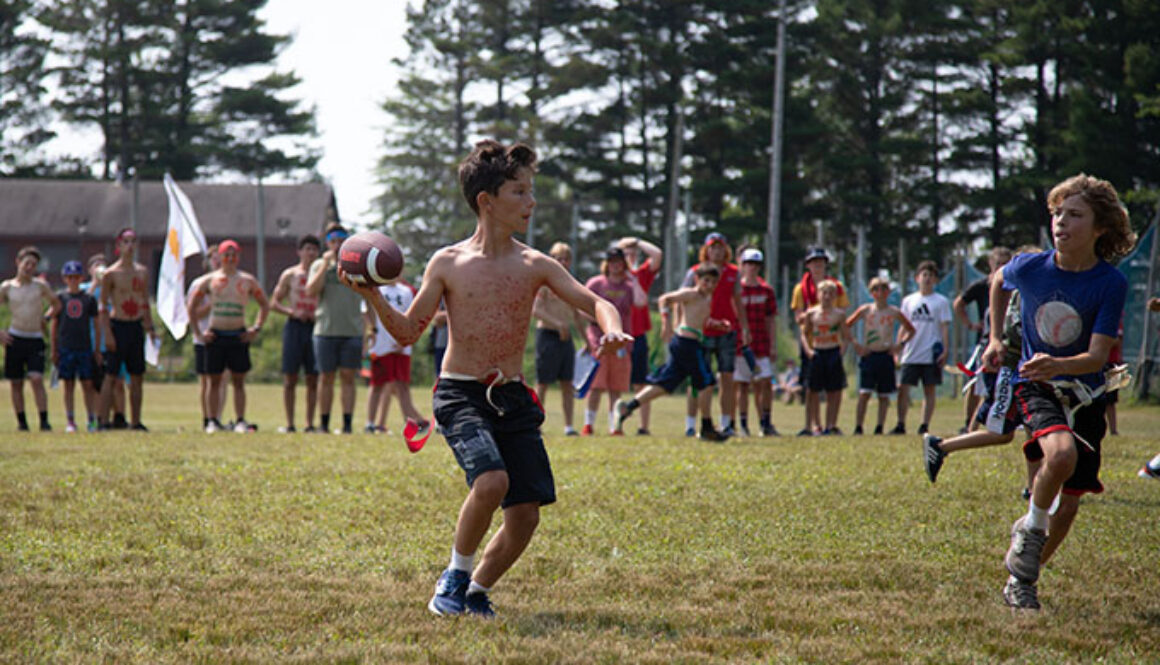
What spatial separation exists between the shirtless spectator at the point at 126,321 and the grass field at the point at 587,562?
381cm

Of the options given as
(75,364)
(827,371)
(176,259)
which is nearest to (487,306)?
(827,371)

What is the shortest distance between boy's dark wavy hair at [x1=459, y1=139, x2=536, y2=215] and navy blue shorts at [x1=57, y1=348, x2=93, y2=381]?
11.0 metres

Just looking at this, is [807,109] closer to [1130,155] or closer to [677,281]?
[1130,155]

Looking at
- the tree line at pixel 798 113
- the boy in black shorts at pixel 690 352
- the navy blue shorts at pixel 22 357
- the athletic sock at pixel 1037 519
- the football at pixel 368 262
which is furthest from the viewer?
the tree line at pixel 798 113

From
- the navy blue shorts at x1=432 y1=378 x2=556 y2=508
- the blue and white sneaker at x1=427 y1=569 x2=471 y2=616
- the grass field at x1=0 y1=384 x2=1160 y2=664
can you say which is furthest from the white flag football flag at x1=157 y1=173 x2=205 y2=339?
the blue and white sneaker at x1=427 y1=569 x2=471 y2=616

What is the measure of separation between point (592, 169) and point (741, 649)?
4397 centimetres

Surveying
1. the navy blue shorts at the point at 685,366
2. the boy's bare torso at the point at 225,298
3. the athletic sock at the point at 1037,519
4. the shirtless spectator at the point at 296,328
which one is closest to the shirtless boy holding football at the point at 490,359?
the athletic sock at the point at 1037,519

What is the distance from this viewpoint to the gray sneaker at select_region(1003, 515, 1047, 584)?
214 inches

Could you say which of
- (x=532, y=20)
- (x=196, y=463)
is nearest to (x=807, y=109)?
(x=532, y=20)

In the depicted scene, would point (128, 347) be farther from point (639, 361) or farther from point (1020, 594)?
point (1020, 594)

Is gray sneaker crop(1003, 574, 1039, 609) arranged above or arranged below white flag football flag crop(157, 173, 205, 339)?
below

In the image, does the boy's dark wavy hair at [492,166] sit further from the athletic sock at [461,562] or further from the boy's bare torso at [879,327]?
the boy's bare torso at [879,327]

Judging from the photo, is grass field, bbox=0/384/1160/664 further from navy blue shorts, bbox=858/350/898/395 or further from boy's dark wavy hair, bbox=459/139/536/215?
navy blue shorts, bbox=858/350/898/395

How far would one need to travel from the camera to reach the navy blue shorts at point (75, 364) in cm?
1492
